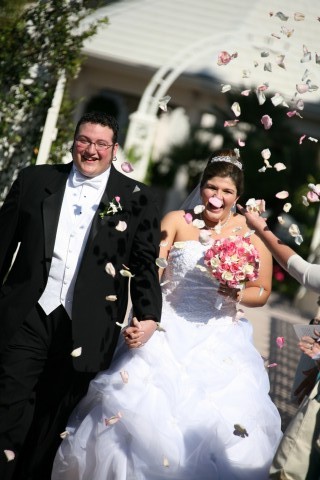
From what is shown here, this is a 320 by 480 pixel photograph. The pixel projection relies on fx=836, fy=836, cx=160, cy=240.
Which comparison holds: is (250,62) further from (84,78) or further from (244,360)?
(244,360)

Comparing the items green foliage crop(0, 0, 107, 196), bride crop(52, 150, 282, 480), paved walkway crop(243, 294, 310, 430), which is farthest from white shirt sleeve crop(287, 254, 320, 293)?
green foliage crop(0, 0, 107, 196)

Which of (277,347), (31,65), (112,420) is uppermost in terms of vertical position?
(31,65)

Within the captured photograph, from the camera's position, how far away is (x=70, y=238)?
4305 millimetres

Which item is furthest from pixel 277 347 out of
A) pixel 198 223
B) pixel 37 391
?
pixel 37 391

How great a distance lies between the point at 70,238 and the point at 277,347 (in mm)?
6960

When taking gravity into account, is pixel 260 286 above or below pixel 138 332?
above

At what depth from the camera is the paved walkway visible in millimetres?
8055

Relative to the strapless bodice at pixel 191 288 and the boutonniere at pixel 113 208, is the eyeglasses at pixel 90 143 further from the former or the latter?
the strapless bodice at pixel 191 288

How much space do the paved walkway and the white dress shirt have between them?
7.98 feet

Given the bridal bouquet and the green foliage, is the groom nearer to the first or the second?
the bridal bouquet

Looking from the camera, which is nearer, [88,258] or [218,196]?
[88,258]

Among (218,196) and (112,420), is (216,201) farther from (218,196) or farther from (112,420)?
(112,420)

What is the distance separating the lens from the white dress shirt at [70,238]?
14.0 ft

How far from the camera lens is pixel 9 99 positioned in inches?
257
